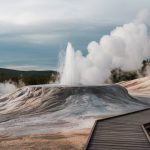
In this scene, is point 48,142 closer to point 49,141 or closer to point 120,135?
point 49,141

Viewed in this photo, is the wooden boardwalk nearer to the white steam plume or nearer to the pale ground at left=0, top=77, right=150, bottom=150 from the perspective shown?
the pale ground at left=0, top=77, right=150, bottom=150

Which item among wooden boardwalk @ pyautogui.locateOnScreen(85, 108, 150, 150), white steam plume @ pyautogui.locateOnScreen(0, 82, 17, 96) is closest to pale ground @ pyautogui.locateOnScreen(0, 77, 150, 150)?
wooden boardwalk @ pyautogui.locateOnScreen(85, 108, 150, 150)

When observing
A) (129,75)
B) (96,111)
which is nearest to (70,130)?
(96,111)

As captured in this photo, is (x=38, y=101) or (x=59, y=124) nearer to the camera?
(x=59, y=124)

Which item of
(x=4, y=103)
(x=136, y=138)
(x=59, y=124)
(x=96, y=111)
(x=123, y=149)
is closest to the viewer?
(x=123, y=149)

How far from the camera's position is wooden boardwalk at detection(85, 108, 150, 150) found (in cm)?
1416

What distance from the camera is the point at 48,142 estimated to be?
1767 centimetres

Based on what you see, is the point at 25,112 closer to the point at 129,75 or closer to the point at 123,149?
the point at 123,149

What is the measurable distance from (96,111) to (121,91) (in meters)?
5.55

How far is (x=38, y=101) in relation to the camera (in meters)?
29.2

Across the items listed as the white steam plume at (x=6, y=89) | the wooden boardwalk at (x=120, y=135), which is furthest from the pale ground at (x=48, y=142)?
the white steam plume at (x=6, y=89)

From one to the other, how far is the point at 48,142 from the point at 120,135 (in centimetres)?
297

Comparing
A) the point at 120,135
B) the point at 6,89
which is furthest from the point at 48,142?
the point at 6,89

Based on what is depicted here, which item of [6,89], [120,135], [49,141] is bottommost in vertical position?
[6,89]
